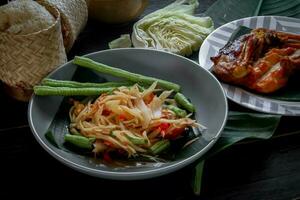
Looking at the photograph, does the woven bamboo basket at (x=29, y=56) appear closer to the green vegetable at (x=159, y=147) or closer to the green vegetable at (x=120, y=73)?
the green vegetable at (x=120, y=73)

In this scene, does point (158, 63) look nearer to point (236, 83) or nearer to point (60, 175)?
point (236, 83)

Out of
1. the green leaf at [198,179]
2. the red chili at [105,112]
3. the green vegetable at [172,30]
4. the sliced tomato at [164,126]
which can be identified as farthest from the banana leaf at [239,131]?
the green vegetable at [172,30]

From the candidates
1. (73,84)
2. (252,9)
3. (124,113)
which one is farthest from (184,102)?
(252,9)

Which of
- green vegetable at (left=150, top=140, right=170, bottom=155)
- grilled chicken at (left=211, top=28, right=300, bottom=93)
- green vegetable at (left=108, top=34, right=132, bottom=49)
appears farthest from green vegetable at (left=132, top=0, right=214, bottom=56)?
green vegetable at (left=150, top=140, right=170, bottom=155)

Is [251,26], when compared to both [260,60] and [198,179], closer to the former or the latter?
[260,60]

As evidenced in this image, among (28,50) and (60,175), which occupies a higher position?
(28,50)

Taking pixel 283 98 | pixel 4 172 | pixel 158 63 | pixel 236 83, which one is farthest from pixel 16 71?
pixel 283 98

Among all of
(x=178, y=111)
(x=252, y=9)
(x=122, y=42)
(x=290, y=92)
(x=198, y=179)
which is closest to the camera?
(x=198, y=179)
